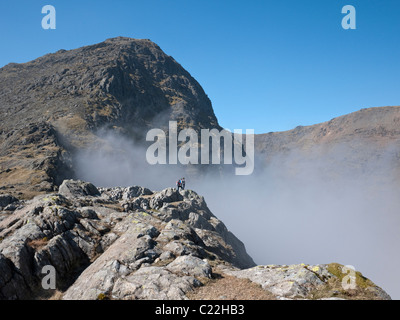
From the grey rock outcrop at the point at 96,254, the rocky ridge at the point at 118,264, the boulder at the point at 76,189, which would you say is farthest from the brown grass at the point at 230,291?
the boulder at the point at 76,189

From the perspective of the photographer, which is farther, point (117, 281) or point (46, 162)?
point (46, 162)

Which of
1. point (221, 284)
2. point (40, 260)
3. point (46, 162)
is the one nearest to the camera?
point (221, 284)

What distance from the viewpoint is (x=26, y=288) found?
64.4ft

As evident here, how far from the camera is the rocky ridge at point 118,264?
16.6 m

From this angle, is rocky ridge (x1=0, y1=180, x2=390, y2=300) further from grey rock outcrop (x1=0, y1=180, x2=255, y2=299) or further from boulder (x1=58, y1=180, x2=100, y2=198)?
boulder (x1=58, y1=180, x2=100, y2=198)

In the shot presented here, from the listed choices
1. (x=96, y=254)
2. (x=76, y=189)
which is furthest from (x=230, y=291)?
(x=76, y=189)

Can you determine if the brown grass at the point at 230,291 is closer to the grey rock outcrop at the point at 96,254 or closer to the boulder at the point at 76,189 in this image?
the grey rock outcrop at the point at 96,254

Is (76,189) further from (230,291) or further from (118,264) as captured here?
(230,291)

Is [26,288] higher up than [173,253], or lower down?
lower down

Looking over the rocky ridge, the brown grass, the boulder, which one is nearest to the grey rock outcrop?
the rocky ridge
